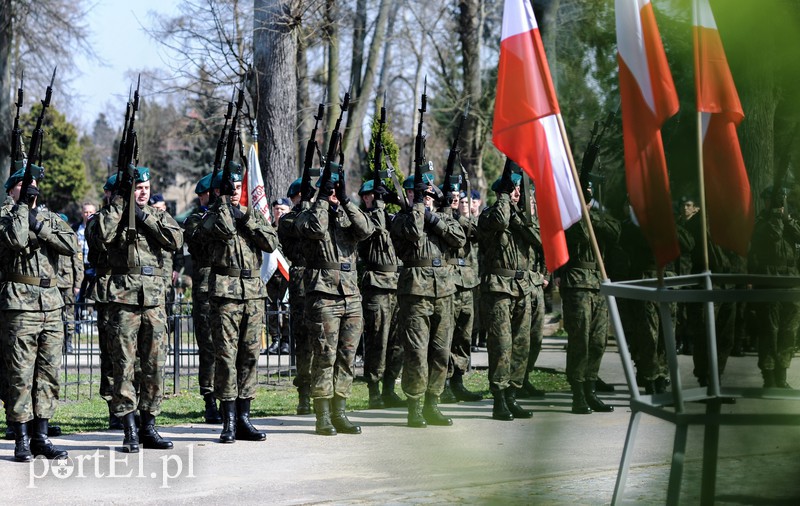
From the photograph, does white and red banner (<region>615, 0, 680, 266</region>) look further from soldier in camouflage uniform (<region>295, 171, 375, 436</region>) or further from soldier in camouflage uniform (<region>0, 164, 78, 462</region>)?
soldier in camouflage uniform (<region>295, 171, 375, 436</region>)

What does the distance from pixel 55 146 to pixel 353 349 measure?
31.6 m

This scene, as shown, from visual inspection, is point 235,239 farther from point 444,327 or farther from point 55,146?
point 55,146

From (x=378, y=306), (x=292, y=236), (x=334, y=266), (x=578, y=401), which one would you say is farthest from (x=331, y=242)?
(x=578, y=401)

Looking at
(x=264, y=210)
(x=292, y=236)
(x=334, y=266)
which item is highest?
(x=264, y=210)

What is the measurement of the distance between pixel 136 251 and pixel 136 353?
64 centimetres

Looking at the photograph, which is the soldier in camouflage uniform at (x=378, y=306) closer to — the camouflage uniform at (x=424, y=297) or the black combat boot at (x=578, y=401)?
the camouflage uniform at (x=424, y=297)

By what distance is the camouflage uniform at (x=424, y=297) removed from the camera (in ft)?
24.4

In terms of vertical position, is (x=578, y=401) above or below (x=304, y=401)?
above

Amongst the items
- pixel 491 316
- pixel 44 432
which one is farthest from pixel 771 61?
pixel 491 316

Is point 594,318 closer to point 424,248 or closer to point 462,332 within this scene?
point 424,248

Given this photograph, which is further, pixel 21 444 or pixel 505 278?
pixel 505 278

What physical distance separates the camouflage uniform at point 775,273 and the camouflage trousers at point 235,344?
612 cm

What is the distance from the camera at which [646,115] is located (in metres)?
1.04

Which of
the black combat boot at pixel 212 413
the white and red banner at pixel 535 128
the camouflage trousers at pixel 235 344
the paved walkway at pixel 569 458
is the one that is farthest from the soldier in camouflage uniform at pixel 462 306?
the white and red banner at pixel 535 128
